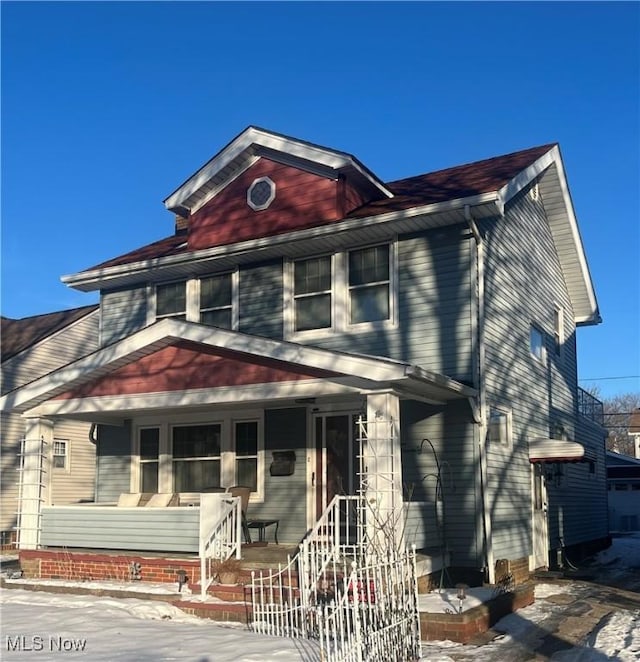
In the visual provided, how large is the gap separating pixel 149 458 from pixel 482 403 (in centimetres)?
668

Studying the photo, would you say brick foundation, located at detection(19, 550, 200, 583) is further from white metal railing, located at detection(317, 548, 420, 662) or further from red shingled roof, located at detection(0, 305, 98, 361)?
red shingled roof, located at detection(0, 305, 98, 361)

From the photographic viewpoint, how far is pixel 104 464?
15.9 metres

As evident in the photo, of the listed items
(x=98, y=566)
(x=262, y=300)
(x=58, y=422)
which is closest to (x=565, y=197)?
(x=262, y=300)

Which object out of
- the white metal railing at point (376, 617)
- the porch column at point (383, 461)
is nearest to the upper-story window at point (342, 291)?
the porch column at point (383, 461)

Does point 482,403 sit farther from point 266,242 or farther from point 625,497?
point 625,497

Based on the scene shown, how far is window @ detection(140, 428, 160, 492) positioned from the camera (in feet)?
50.4

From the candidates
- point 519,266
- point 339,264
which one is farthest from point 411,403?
point 519,266

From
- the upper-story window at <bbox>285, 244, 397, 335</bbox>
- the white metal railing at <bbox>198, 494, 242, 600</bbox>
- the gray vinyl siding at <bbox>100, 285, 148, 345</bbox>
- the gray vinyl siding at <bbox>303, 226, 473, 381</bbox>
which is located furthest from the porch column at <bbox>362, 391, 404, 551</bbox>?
the gray vinyl siding at <bbox>100, 285, 148, 345</bbox>

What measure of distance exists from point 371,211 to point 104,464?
7.24 metres

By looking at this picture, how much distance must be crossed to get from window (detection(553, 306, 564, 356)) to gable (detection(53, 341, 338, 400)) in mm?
8306

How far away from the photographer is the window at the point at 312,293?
14039 millimetres

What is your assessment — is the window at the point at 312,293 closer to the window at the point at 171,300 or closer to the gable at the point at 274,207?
the gable at the point at 274,207

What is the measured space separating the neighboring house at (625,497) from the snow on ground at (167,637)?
21.7 metres

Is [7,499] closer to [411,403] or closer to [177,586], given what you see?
[177,586]
